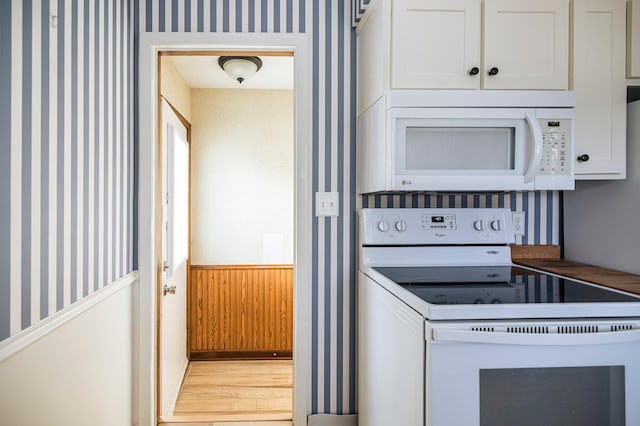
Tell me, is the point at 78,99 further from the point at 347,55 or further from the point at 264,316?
the point at 264,316

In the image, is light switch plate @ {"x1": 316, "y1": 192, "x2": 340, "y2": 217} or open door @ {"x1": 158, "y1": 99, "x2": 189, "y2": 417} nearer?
light switch plate @ {"x1": 316, "y1": 192, "x2": 340, "y2": 217}

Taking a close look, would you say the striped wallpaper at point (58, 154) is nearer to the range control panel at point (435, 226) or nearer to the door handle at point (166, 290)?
the door handle at point (166, 290)

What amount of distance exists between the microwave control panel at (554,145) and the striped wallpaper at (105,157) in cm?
44

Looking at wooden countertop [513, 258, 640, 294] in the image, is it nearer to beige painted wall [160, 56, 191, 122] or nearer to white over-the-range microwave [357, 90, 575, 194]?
white over-the-range microwave [357, 90, 575, 194]

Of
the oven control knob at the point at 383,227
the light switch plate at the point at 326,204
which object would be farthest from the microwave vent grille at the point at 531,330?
the light switch plate at the point at 326,204

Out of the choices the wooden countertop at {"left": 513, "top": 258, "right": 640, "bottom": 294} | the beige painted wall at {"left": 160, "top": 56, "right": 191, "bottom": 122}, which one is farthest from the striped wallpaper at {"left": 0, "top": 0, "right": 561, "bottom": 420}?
the beige painted wall at {"left": 160, "top": 56, "right": 191, "bottom": 122}

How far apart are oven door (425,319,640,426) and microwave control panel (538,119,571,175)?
2.30 feet

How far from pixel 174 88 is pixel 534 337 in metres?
2.68

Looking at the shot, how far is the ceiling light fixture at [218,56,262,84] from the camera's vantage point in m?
2.88

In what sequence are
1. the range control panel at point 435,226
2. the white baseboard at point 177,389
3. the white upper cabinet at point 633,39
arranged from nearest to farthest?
the white upper cabinet at point 633,39 < the range control panel at point 435,226 < the white baseboard at point 177,389

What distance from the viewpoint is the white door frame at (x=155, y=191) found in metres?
2.06

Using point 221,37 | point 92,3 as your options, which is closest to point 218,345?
point 221,37

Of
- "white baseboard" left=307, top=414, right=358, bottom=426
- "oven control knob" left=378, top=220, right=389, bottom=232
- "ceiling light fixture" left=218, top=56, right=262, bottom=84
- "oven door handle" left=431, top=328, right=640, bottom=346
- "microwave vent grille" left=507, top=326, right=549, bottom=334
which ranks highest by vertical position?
"ceiling light fixture" left=218, top=56, right=262, bottom=84

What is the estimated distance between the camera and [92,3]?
5.02 feet
